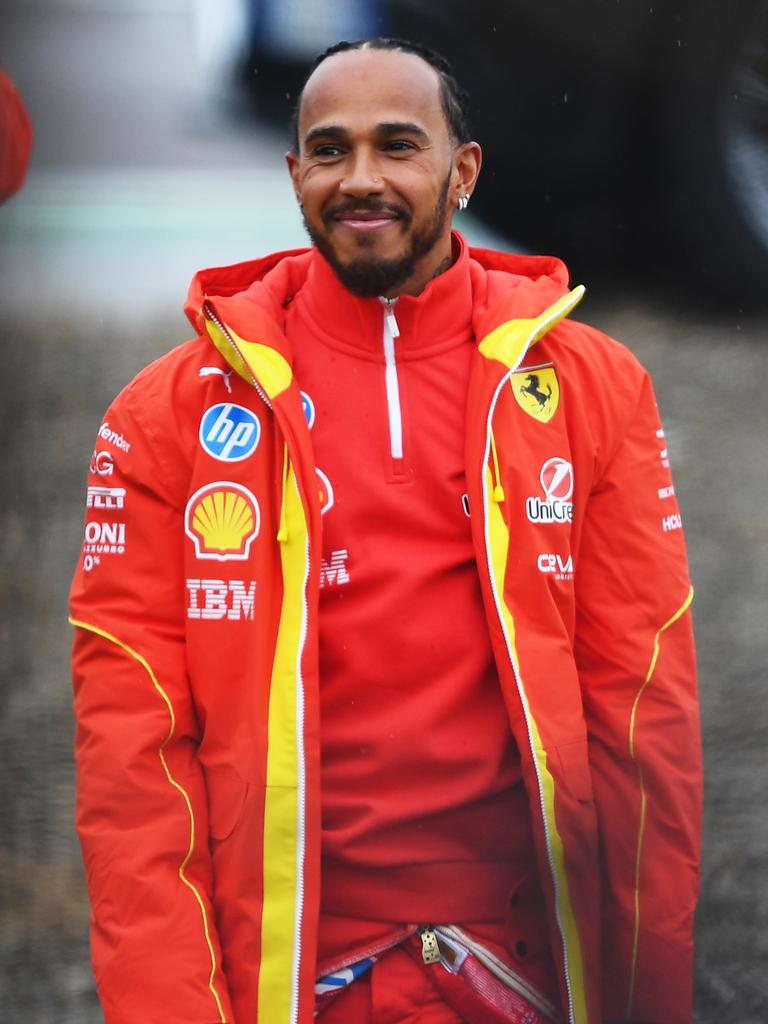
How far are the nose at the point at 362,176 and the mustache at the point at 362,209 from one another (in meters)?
0.01

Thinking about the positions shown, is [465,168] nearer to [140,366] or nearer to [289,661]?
[289,661]

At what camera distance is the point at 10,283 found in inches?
175

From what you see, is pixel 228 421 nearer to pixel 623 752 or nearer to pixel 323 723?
pixel 323 723

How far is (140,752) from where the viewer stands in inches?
79.4

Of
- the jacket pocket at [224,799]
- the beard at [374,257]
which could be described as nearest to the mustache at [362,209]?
the beard at [374,257]

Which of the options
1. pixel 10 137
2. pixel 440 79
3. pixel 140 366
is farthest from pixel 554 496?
pixel 140 366

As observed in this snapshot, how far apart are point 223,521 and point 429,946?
61cm

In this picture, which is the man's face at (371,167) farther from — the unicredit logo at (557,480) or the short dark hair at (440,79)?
the unicredit logo at (557,480)

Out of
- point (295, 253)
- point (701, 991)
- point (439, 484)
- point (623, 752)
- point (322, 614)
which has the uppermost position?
point (295, 253)

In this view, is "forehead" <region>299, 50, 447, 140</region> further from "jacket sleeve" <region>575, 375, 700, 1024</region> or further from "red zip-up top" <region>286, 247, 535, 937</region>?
"jacket sleeve" <region>575, 375, 700, 1024</region>

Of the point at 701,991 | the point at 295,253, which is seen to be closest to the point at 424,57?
the point at 295,253

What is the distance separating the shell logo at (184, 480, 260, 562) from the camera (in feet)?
6.66

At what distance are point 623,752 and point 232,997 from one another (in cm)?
63

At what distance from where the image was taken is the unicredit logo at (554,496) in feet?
6.91
